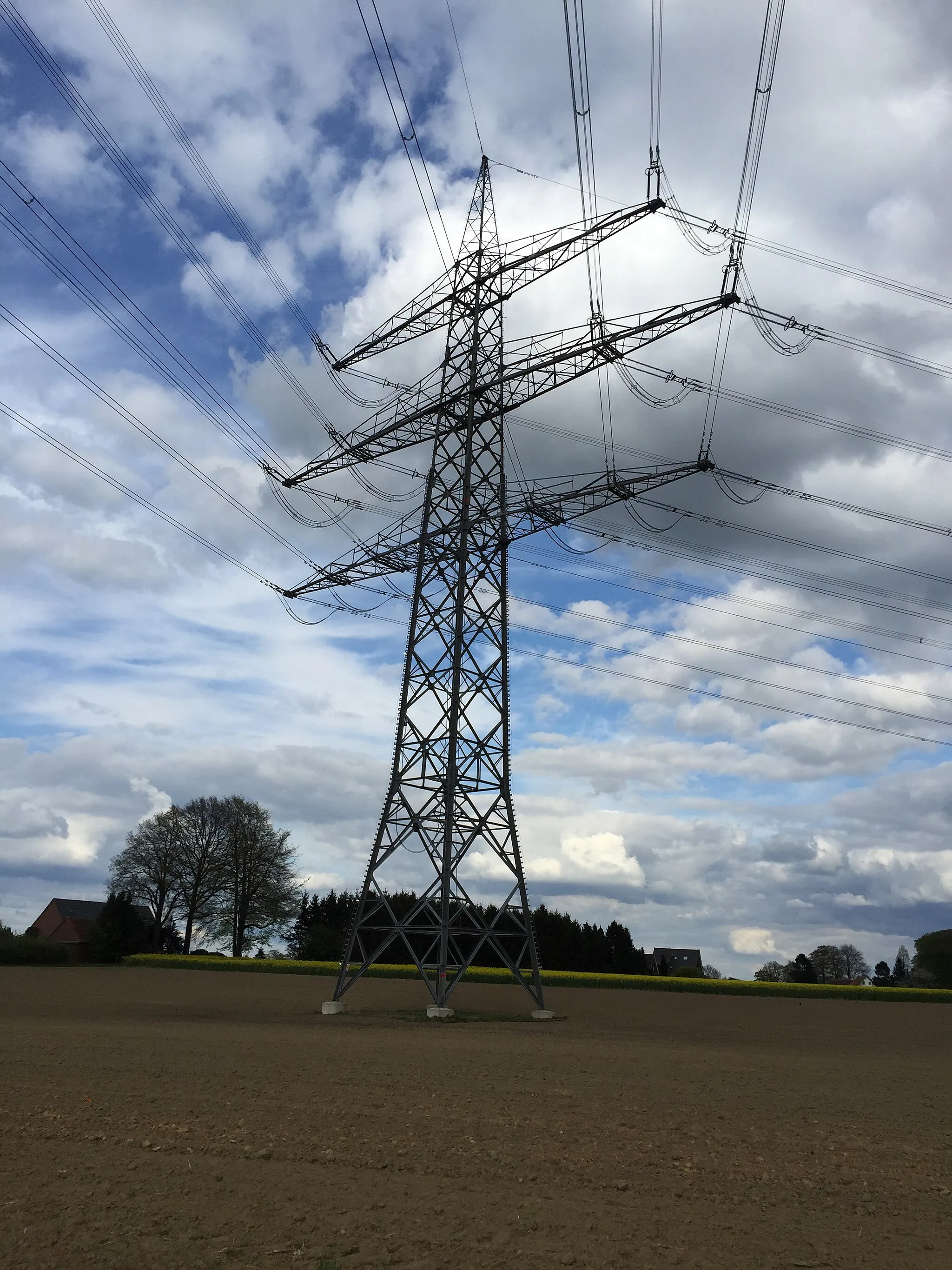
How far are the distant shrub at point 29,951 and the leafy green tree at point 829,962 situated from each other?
11450 cm

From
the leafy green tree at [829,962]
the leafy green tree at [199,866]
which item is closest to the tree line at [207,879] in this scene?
the leafy green tree at [199,866]

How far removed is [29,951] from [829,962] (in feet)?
410

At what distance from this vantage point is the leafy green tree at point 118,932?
67688 millimetres

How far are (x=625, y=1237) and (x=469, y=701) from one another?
Result: 691 inches

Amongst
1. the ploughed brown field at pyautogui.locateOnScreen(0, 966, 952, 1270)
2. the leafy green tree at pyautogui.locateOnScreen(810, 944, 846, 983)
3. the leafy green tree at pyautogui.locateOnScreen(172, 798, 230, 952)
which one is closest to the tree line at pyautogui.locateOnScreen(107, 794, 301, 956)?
the leafy green tree at pyautogui.locateOnScreen(172, 798, 230, 952)

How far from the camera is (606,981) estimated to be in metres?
55.9

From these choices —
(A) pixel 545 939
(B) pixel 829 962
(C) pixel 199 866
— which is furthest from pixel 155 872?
(B) pixel 829 962

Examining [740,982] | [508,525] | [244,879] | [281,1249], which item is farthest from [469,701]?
[244,879]

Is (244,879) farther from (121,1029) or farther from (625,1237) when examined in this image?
(625,1237)

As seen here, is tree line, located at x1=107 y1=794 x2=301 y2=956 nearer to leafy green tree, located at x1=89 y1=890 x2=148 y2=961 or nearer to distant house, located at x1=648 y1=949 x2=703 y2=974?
leafy green tree, located at x1=89 y1=890 x2=148 y2=961

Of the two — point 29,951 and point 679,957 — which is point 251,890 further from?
point 679,957

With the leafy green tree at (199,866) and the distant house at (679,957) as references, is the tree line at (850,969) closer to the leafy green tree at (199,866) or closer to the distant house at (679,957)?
the distant house at (679,957)

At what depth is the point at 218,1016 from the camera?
27.5 m

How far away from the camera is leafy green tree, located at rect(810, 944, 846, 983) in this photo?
14425 centimetres
